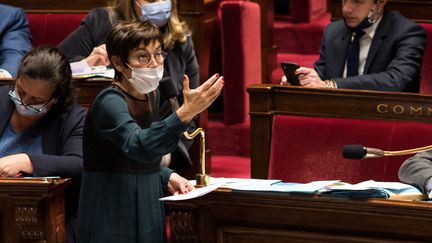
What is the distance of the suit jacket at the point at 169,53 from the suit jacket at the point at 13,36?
21cm

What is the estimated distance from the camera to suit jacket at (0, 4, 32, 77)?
3.78m

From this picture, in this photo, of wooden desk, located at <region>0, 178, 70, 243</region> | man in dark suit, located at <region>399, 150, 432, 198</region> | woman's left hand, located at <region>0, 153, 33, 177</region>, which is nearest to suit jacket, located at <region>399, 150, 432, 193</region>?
man in dark suit, located at <region>399, 150, 432, 198</region>

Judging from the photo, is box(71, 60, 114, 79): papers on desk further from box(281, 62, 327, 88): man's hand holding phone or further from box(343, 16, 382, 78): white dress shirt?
box(343, 16, 382, 78): white dress shirt

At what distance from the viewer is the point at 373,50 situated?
353cm

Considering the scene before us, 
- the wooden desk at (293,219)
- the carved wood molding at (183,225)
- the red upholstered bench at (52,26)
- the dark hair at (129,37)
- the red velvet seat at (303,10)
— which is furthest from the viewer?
the red velvet seat at (303,10)

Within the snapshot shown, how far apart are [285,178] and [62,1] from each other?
1.61 meters

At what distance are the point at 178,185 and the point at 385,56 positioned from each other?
1.44 m

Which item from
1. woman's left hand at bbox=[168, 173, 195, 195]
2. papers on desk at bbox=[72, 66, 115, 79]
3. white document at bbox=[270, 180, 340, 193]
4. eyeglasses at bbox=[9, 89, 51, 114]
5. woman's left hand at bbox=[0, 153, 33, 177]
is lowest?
woman's left hand at bbox=[0, 153, 33, 177]

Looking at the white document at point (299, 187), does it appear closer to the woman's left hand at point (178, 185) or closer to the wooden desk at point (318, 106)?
the woman's left hand at point (178, 185)

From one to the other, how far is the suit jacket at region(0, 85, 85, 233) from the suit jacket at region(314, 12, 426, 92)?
3.22 feet

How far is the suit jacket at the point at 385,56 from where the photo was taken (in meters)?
3.43

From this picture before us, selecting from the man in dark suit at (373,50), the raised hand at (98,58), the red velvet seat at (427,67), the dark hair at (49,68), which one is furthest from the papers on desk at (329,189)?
the red velvet seat at (427,67)

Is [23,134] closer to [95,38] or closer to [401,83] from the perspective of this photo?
[95,38]

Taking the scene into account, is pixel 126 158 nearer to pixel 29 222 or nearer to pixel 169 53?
pixel 29 222
